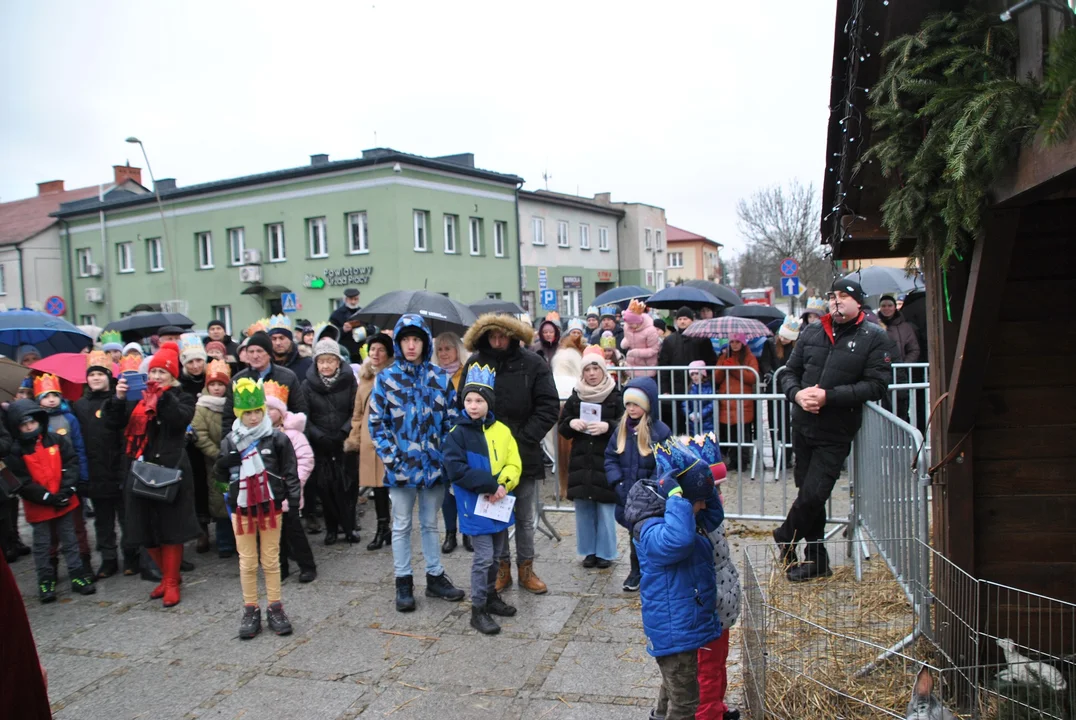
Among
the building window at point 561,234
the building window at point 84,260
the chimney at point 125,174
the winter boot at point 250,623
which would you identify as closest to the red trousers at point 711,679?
the winter boot at point 250,623

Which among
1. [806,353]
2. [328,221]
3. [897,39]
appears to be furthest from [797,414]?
[328,221]

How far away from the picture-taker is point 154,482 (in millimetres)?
6320

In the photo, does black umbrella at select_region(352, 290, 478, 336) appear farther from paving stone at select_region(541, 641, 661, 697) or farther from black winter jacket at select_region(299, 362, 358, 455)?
paving stone at select_region(541, 641, 661, 697)

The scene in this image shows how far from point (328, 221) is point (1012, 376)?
3061 centimetres

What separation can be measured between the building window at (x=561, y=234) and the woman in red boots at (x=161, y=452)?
117 feet

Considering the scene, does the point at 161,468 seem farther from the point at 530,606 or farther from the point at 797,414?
the point at 797,414

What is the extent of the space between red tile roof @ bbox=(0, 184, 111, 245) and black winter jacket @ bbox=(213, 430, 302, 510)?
4152cm

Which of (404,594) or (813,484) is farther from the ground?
(813,484)

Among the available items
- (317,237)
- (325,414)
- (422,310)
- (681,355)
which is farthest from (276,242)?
(325,414)

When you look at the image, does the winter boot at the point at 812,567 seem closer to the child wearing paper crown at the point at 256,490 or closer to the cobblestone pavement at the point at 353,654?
the cobblestone pavement at the point at 353,654

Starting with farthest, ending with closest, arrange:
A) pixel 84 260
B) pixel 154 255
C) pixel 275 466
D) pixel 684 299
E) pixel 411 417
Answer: pixel 84 260 → pixel 154 255 → pixel 684 299 → pixel 411 417 → pixel 275 466

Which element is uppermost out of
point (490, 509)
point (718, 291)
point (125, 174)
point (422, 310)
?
point (125, 174)

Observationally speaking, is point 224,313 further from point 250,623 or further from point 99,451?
point 250,623

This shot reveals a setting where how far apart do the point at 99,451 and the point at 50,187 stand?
174 ft
